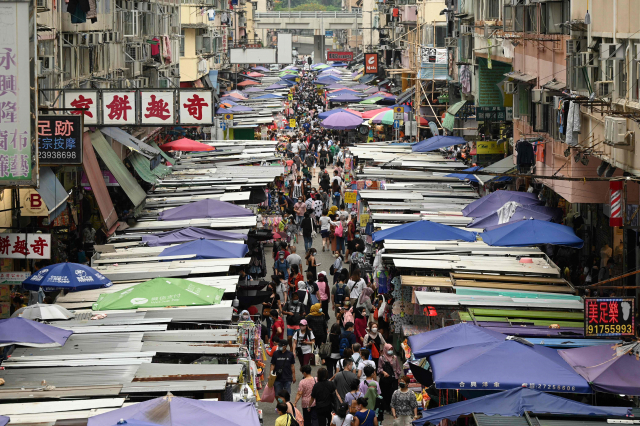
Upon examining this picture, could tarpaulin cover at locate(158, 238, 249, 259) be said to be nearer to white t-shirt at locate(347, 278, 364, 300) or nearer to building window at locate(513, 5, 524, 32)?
white t-shirt at locate(347, 278, 364, 300)

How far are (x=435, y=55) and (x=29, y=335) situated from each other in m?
25.0

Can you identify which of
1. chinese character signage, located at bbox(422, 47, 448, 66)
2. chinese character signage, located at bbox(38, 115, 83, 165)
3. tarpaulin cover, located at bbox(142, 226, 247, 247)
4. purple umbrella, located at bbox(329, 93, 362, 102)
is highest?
chinese character signage, located at bbox(422, 47, 448, 66)

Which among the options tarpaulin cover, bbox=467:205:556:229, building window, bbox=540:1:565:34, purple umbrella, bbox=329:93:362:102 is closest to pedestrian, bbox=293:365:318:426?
tarpaulin cover, bbox=467:205:556:229

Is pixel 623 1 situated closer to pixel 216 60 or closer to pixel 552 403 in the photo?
pixel 552 403

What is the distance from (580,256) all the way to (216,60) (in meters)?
39.8

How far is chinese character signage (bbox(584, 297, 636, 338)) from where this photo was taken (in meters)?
10.4

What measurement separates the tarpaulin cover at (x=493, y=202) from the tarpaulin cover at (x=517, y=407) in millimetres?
10114

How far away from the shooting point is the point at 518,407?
9.17 meters

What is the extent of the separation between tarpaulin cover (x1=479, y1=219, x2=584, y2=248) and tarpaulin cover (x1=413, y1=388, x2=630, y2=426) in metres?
6.70

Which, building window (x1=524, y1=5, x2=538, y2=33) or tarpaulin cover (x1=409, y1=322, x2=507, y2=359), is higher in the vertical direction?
building window (x1=524, y1=5, x2=538, y2=33)

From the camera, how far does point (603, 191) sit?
1698cm

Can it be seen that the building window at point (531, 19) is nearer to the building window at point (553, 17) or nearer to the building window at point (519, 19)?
the building window at point (519, 19)

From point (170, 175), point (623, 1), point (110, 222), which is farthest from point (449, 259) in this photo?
point (170, 175)

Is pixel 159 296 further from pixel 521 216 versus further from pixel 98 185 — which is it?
pixel 521 216
